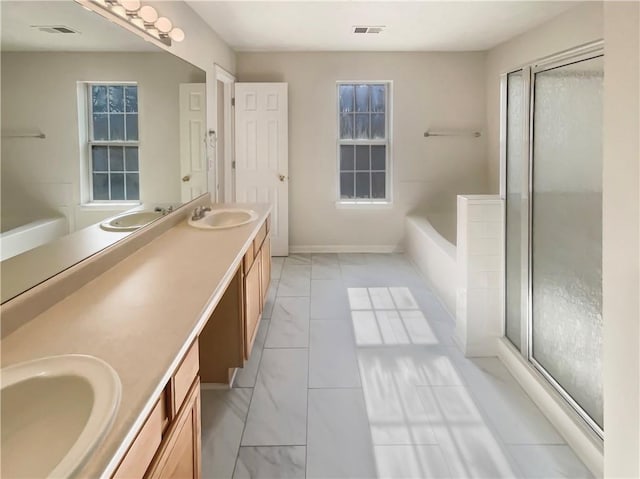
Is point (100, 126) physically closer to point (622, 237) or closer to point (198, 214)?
point (198, 214)

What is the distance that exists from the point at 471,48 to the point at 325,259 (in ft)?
9.51

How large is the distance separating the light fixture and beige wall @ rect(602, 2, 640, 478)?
74.7 inches

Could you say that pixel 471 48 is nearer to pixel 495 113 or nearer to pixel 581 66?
pixel 495 113

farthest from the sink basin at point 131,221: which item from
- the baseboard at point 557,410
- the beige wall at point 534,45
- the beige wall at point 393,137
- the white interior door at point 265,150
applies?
the beige wall at point 393,137

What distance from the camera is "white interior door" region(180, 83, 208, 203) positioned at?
314cm

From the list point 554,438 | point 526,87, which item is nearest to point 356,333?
point 554,438

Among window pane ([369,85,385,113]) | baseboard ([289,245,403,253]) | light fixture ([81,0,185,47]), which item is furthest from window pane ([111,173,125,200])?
window pane ([369,85,385,113])

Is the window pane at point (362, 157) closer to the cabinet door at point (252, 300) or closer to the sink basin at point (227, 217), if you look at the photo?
the sink basin at point (227, 217)

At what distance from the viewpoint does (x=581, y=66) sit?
216 centimetres

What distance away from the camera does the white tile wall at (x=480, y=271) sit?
285cm

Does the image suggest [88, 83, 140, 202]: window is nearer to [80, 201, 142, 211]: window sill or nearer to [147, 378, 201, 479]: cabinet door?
[80, 201, 142, 211]: window sill

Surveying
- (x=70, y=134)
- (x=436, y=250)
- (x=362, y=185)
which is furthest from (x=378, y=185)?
(x=70, y=134)

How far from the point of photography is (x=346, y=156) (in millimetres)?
5801

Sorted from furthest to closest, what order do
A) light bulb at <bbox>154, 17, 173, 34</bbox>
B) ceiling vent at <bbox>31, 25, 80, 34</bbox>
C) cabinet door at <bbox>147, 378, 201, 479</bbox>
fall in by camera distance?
light bulb at <bbox>154, 17, 173, 34</bbox>
ceiling vent at <bbox>31, 25, 80, 34</bbox>
cabinet door at <bbox>147, 378, 201, 479</bbox>
